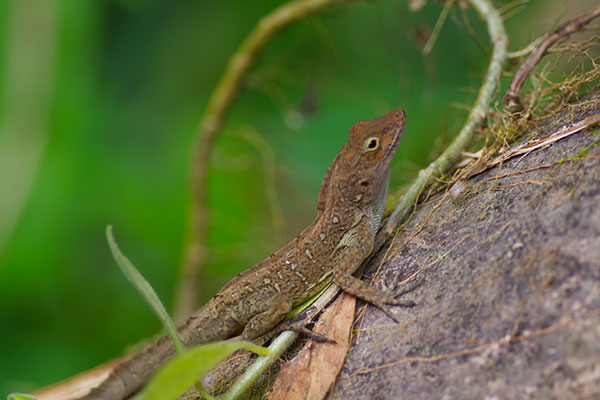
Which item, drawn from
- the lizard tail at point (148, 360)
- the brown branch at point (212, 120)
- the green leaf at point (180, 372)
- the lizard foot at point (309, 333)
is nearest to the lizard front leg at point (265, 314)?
the lizard foot at point (309, 333)

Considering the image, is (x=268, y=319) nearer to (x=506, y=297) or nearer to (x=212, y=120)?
(x=506, y=297)

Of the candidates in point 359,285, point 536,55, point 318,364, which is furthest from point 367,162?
point 318,364

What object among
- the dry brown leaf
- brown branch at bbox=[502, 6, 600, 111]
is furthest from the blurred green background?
the dry brown leaf

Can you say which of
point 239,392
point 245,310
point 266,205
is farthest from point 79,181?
point 239,392

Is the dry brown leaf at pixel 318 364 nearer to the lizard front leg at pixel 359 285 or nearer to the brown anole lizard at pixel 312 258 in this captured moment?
the lizard front leg at pixel 359 285

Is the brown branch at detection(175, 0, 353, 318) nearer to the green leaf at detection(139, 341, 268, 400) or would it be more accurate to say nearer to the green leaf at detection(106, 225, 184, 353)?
the green leaf at detection(106, 225, 184, 353)
